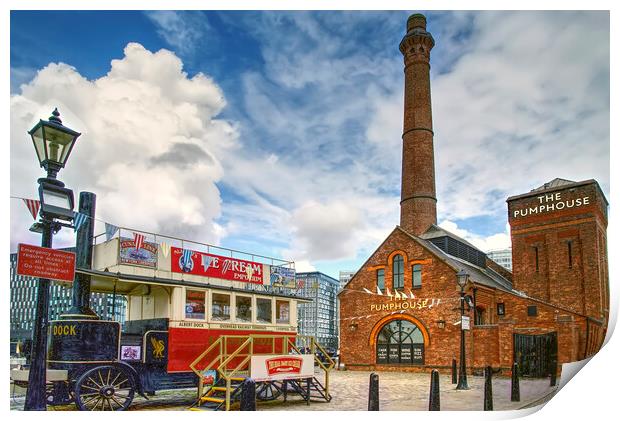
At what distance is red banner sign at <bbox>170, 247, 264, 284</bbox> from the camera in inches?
473

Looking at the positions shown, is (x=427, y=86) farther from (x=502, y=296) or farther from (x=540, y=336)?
(x=540, y=336)

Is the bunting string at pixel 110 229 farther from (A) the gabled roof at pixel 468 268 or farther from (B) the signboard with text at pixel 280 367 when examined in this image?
(A) the gabled roof at pixel 468 268

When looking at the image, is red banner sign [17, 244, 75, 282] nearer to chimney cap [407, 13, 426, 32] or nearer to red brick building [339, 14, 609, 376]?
red brick building [339, 14, 609, 376]

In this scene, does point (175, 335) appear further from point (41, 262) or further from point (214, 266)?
point (41, 262)

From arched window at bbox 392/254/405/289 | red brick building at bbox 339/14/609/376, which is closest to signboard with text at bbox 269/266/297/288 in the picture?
red brick building at bbox 339/14/609/376

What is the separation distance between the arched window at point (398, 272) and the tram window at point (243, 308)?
40.9 feet

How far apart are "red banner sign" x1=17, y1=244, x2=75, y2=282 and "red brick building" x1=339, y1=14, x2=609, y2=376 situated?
517 inches

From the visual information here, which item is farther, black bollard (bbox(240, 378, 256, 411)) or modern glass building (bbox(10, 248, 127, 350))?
modern glass building (bbox(10, 248, 127, 350))

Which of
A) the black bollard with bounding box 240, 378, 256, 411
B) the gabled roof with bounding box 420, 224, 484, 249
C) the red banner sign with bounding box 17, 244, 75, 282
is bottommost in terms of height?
the black bollard with bounding box 240, 378, 256, 411

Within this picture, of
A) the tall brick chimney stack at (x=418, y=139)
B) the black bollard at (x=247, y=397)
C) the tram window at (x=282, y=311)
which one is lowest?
the black bollard at (x=247, y=397)

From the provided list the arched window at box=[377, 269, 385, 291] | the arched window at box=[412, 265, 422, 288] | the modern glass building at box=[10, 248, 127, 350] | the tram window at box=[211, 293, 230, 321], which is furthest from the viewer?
the arched window at box=[377, 269, 385, 291]

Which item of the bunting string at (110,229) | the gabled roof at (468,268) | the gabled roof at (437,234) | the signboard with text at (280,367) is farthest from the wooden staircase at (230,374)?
the gabled roof at (437,234)

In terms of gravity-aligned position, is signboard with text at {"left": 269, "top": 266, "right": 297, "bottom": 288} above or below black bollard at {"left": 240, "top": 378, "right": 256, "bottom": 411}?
above

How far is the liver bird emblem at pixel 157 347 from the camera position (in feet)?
36.3
